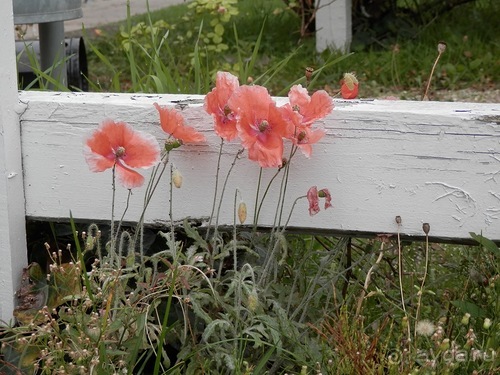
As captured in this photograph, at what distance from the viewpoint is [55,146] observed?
1.95 metres

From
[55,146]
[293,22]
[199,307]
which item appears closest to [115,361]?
[199,307]

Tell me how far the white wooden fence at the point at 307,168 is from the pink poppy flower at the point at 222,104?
0.14 meters

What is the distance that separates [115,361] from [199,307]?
0.69ft

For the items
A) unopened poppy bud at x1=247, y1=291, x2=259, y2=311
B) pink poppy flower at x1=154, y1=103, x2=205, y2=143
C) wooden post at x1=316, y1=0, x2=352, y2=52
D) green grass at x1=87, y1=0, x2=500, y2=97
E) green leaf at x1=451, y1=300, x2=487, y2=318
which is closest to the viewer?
unopened poppy bud at x1=247, y1=291, x2=259, y2=311

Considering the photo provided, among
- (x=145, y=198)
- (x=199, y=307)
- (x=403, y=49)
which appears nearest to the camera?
(x=199, y=307)

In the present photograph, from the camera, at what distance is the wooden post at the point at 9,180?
6.18 feet

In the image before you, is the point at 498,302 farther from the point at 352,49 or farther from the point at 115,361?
the point at 352,49

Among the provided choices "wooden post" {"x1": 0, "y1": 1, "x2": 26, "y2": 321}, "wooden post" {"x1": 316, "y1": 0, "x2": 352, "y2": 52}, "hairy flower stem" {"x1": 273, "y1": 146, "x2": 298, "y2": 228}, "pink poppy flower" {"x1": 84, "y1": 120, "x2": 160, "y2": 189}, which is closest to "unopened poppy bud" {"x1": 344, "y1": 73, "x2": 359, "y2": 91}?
"hairy flower stem" {"x1": 273, "y1": 146, "x2": 298, "y2": 228}

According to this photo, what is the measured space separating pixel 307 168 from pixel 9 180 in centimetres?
62

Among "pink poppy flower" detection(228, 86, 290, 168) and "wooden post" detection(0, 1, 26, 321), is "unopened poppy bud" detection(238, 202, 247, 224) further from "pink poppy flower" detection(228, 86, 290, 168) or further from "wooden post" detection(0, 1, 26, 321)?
Result: "wooden post" detection(0, 1, 26, 321)

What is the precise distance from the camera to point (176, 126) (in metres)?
1.76

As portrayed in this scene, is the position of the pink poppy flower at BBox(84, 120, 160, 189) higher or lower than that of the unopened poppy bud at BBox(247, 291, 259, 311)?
higher

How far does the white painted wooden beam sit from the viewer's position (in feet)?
5.94

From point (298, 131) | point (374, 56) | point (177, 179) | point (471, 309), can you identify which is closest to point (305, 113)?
point (298, 131)
